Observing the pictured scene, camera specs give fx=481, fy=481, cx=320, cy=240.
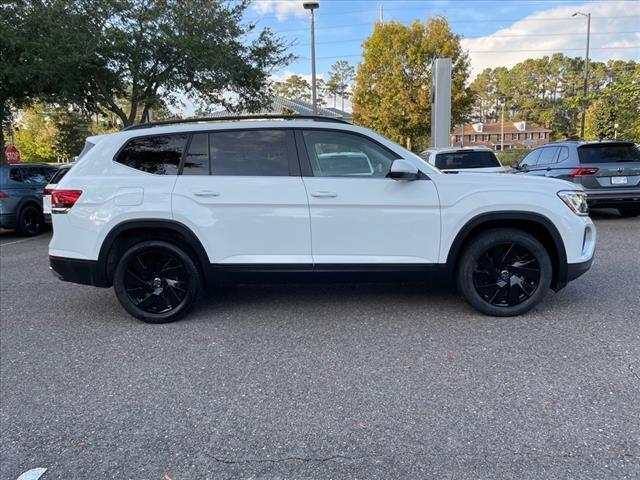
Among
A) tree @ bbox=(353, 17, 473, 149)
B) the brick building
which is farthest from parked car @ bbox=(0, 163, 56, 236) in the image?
the brick building

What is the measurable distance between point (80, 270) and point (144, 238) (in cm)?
66

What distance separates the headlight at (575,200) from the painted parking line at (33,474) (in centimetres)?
434

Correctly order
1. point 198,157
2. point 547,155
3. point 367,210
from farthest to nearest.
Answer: point 547,155 → point 198,157 → point 367,210

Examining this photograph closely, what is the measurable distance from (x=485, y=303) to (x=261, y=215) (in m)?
2.21

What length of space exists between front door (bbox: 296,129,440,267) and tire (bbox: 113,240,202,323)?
126 centimetres

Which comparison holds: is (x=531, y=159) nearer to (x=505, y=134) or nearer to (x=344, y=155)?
(x=344, y=155)

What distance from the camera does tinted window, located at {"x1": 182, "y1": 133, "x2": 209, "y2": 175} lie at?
4.46m

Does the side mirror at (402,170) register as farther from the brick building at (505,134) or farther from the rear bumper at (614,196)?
the brick building at (505,134)

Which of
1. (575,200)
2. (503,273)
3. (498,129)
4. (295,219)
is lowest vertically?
(503,273)

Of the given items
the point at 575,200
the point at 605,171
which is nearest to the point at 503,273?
the point at 575,200

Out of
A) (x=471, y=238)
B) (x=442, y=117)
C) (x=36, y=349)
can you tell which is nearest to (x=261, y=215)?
(x=471, y=238)

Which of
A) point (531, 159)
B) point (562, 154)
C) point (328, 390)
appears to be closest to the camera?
point (328, 390)

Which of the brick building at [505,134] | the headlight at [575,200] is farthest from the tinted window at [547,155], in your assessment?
the brick building at [505,134]

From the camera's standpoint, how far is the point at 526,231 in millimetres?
4461
